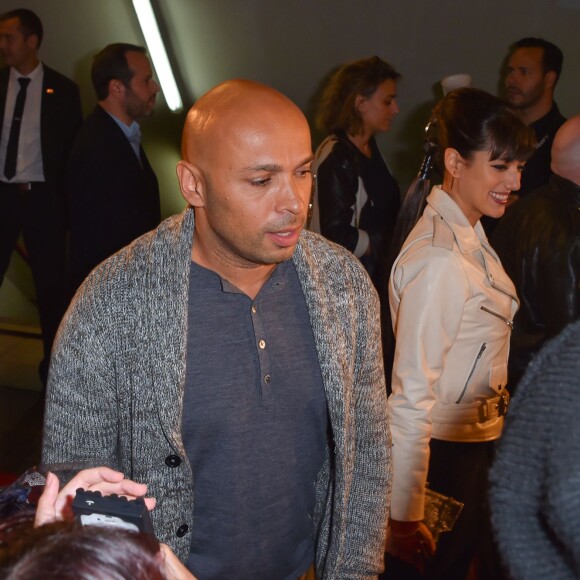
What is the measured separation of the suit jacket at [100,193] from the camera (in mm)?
3934

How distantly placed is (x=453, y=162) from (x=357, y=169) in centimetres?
140

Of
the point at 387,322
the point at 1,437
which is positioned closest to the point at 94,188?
the point at 1,437

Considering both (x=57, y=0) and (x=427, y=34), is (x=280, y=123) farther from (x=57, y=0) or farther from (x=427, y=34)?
(x=57, y=0)

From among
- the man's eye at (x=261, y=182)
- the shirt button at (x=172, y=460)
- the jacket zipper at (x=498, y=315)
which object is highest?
the man's eye at (x=261, y=182)

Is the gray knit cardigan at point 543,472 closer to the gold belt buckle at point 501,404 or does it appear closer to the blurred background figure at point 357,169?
the gold belt buckle at point 501,404

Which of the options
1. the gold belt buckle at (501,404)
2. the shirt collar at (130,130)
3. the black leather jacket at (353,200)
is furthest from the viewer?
the shirt collar at (130,130)

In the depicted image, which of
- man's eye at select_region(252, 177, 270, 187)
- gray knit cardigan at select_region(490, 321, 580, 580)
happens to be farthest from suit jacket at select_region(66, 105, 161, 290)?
gray knit cardigan at select_region(490, 321, 580, 580)

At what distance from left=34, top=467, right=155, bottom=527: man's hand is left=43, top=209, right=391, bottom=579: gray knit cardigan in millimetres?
345

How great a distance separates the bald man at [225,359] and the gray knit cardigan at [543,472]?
91 cm

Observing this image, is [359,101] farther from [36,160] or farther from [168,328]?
[168,328]

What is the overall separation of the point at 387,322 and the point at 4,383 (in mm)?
2728

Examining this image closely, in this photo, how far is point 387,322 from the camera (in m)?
2.59

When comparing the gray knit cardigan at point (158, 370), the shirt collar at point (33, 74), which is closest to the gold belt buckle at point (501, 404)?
the gray knit cardigan at point (158, 370)

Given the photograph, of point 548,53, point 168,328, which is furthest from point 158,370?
point 548,53
